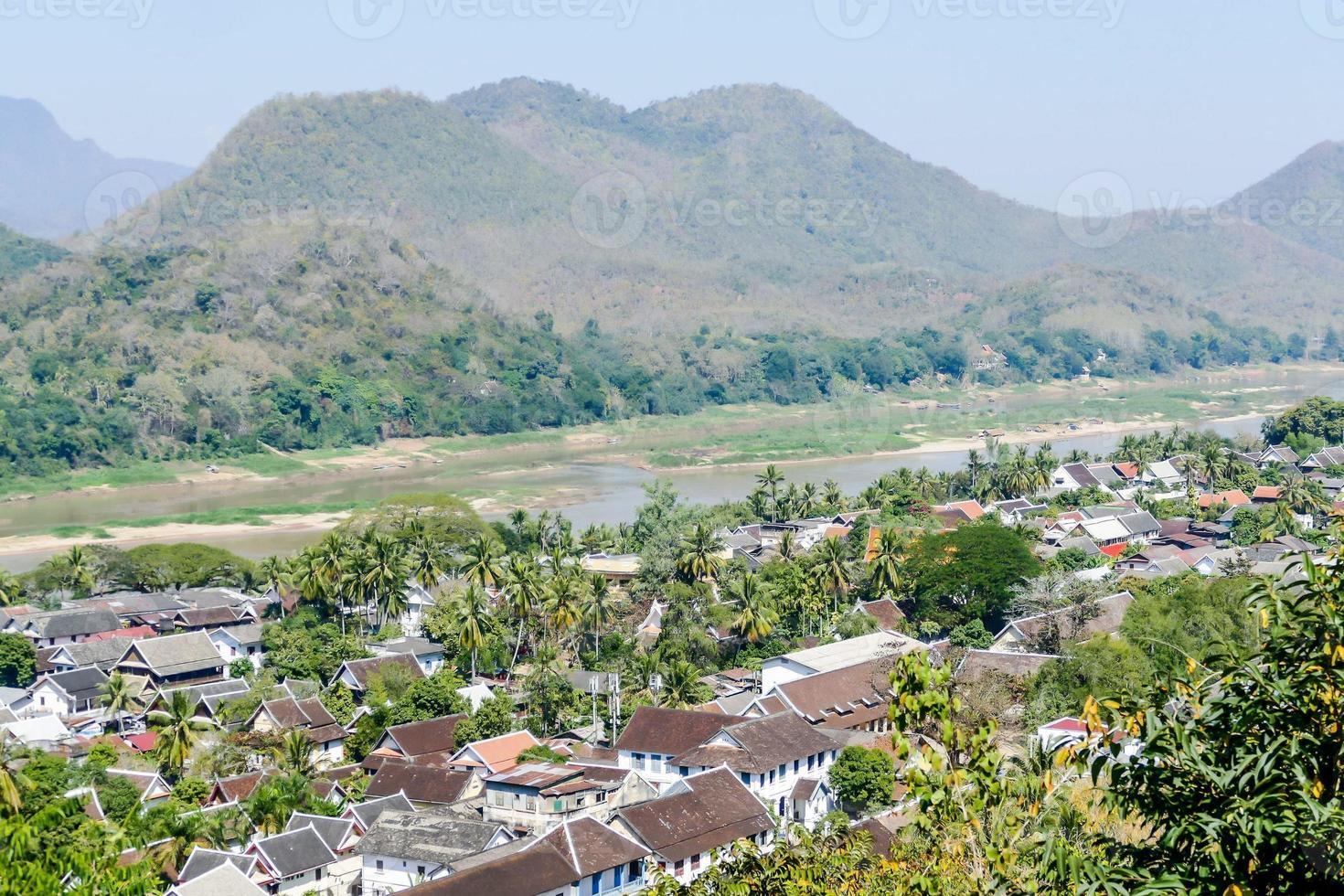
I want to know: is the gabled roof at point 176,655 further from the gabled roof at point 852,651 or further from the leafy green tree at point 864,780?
the leafy green tree at point 864,780

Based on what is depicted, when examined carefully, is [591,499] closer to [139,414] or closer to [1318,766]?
[139,414]

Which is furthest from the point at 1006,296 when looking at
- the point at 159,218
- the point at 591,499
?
the point at 591,499

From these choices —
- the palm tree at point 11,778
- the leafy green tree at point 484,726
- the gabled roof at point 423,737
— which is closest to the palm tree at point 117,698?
the palm tree at point 11,778

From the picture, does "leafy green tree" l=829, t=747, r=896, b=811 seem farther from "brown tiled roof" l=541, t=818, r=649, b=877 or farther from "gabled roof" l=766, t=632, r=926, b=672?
"gabled roof" l=766, t=632, r=926, b=672

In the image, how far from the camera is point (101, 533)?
1556 inches

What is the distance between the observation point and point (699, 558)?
2602cm

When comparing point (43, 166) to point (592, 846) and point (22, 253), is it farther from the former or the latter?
point (592, 846)

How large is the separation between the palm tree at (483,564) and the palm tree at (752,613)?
4.53 meters

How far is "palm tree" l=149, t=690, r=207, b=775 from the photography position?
1792cm

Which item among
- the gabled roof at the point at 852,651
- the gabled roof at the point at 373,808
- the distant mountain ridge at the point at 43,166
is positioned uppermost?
the distant mountain ridge at the point at 43,166

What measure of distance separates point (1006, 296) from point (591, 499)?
74.4 m

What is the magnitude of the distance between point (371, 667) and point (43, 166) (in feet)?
556

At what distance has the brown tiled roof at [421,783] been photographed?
1672cm

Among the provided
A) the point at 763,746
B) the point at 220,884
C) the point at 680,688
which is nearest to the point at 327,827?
the point at 220,884
